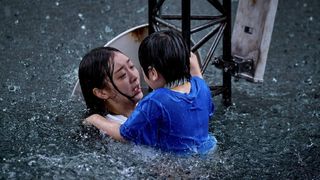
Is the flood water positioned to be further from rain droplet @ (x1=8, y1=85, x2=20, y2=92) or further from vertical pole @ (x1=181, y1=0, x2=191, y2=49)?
vertical pole @ (x1=181, y1=0, x2=191, y2=49)

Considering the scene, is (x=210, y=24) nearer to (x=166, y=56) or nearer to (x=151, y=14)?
(x=151, y=14)

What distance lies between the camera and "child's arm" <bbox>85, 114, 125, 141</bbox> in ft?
13.9

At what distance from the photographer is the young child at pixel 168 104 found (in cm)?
396

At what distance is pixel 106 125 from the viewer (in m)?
4.34

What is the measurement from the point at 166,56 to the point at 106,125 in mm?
766

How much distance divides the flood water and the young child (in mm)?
218

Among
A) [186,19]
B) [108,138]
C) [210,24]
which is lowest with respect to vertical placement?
[108,138]

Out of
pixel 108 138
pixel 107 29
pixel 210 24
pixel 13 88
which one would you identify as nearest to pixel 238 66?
pixel 210 24

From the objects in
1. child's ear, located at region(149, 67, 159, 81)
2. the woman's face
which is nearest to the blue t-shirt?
child's ear, located at region(149, 67, 159, 81)

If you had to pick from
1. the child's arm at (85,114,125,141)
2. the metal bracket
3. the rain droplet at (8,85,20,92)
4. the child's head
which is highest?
the child's head

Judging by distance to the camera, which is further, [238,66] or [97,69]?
[238,66]

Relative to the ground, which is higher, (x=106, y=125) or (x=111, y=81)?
(x=111, y=81)

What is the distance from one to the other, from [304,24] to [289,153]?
14.6 ft

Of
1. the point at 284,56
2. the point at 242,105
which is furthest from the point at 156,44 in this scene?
the point at 284,56
